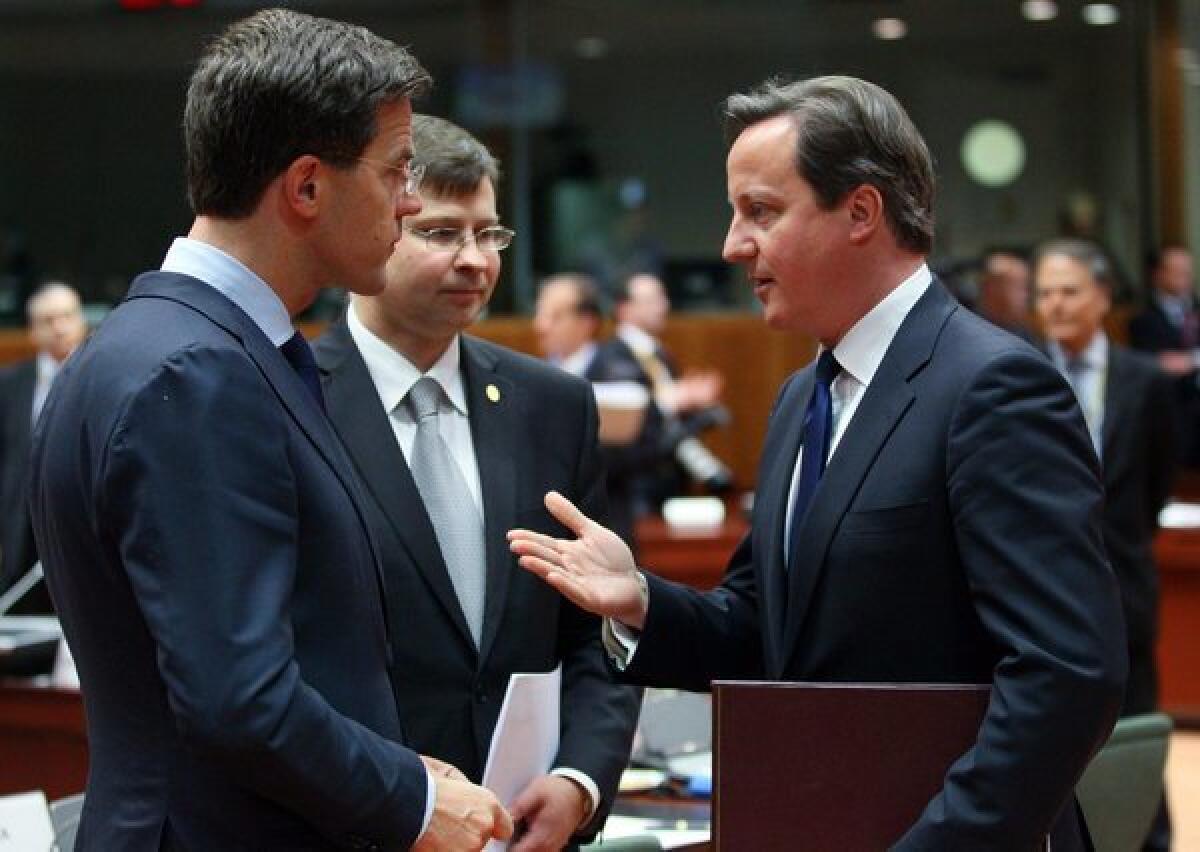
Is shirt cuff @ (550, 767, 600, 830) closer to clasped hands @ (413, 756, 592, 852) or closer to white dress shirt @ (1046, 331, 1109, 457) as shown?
clasped hands @ (413, 756, 592, 852)

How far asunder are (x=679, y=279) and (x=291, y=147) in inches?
409

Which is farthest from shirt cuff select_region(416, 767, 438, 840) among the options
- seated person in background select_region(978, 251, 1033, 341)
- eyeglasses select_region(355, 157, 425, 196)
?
seated person in background select_region(978, 251, 1033, 341)

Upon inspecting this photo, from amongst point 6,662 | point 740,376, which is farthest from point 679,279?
point 6,662

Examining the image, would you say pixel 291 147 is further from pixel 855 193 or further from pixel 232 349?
pixel 855 193

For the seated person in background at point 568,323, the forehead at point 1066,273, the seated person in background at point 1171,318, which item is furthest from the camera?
the seated person in background at point 1171,318

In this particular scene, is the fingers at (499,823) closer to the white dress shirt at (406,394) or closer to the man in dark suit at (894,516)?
the man in dark suit at (894,516)

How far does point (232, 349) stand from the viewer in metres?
1.89

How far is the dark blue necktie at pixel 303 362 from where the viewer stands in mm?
2086

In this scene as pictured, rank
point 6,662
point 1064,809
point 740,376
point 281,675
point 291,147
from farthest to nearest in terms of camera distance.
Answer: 1. point 740,376
2. point 6,662
3. point 1064,809
4. point 291,147
5. point 281,675

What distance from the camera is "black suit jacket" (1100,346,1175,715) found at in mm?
5367

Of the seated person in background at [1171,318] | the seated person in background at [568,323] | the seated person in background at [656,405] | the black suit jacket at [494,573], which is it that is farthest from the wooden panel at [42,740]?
the seated person in background at [1171,318]

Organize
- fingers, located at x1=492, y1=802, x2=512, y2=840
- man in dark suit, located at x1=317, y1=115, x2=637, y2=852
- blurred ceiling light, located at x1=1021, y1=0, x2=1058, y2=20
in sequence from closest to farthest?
fingers, located at x1=492, y1=802, x2=512, y2=840 < man in dark suit, located at x1=317, y1=115, x2=637, y2=852 < blurred ceiling light, located at x1=1021, y1=0, x2=1058, y2=20

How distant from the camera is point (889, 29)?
12250mm

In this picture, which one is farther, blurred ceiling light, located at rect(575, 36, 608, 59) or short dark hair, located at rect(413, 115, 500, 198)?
blurred ceiling light, located at rect(575, 36, 608, 59)
